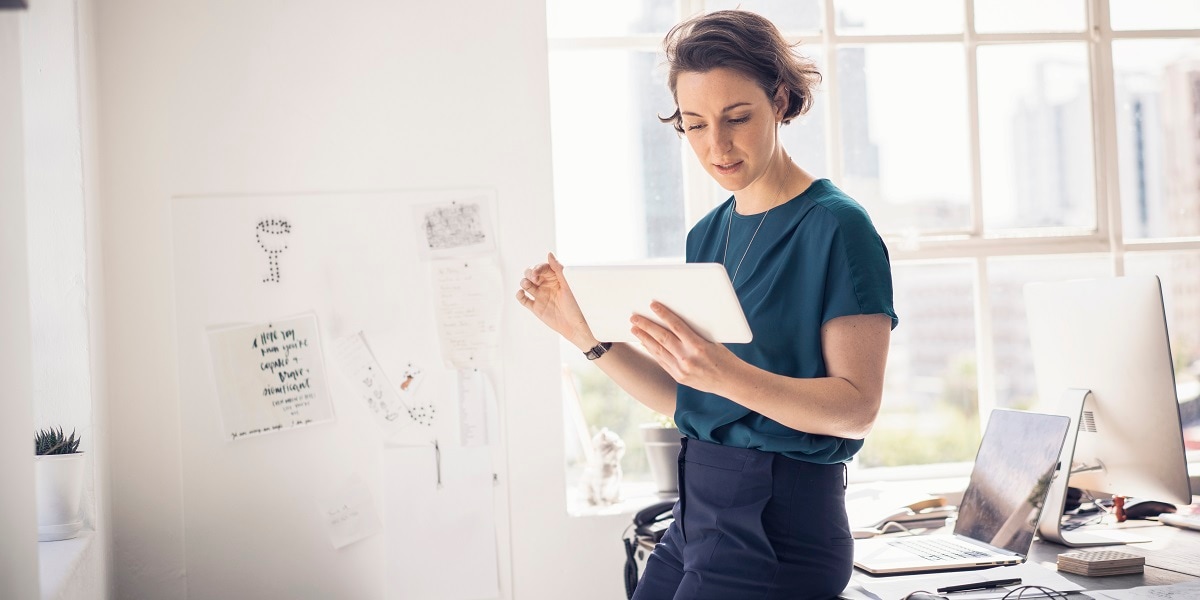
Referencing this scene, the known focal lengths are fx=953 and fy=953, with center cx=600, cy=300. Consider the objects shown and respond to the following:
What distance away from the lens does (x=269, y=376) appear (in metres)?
2.68

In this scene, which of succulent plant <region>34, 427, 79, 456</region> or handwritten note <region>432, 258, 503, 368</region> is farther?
handwritten note <region>432, 258, 503, 368</region>

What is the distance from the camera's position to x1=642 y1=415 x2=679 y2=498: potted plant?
284 centimetres

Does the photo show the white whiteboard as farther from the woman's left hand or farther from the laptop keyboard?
the woman's left hand

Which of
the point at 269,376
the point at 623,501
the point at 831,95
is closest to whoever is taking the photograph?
the point at 269,376

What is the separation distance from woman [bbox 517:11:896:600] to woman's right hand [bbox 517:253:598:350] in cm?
7

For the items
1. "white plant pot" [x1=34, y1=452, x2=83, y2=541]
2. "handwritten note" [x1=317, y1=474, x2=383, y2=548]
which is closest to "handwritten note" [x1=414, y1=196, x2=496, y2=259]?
"handwritten note" [x1=317, y1=474, x2=383, y2=548]

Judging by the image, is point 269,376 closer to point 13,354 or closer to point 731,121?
point 13,354

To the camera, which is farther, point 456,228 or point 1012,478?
point 456,228

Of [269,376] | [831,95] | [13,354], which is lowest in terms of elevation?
[269,376]

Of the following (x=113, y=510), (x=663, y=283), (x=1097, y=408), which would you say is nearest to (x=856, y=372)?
(x=663, y=283)

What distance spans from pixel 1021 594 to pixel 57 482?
2048 millimetres

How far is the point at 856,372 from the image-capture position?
1.49 m

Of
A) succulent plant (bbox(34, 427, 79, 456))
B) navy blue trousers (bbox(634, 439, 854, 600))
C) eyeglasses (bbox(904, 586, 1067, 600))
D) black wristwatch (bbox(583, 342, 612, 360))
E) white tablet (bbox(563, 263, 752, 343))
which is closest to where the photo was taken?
white tablet (bbox(563, 263, 752, 343))

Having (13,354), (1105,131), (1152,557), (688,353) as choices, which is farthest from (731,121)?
(1105,131)
